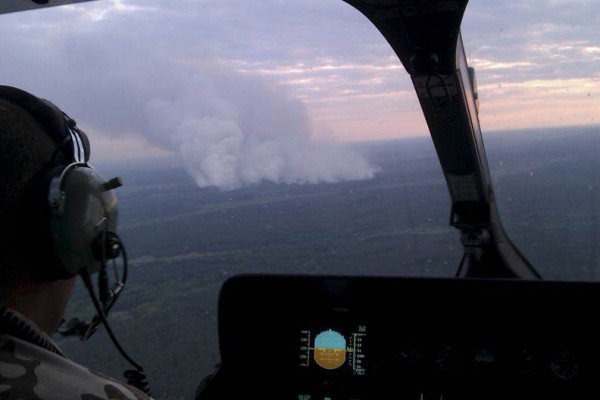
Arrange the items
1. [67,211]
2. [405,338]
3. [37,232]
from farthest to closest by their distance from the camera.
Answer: [405,338] < [67,211] < [37,232]

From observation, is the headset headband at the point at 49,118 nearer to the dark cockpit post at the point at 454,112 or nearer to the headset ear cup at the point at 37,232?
the headset ear cup at the point at 37,232

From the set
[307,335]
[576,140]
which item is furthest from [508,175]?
[307,335]

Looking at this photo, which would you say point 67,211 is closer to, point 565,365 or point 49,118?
point 49,118

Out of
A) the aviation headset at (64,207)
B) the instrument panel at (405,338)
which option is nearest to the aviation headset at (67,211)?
the aviation headset at (64,207)

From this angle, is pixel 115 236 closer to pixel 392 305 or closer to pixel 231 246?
pixel 392 305

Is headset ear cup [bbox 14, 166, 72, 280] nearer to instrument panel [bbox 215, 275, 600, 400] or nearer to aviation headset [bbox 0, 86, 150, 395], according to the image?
aviation headset [bbox 0, 86, 150, 395]

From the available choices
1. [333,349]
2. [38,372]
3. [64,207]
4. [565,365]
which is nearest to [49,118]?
[64,207]
